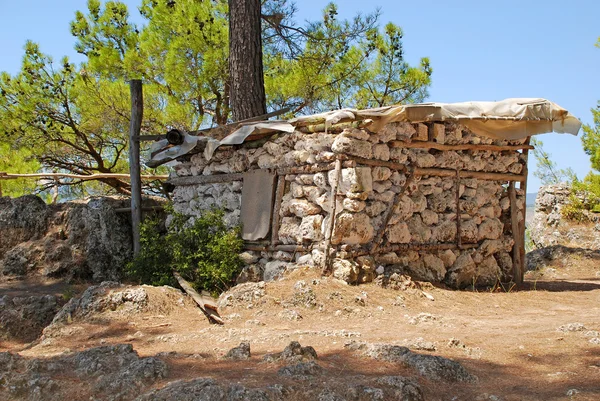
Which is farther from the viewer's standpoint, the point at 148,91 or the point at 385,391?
the point at 148,91

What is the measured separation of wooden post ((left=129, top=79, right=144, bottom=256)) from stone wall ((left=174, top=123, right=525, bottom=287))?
93cm

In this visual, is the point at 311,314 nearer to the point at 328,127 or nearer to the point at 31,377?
the point at 328,127

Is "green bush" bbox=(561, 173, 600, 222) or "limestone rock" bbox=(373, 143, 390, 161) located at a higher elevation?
"limestone rock" bbox=(373, 143, 390, 161)

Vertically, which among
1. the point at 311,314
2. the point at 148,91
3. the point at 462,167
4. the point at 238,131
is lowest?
the point at 311,314

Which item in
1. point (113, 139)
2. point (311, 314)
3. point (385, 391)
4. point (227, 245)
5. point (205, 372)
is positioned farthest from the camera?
point (113, 139)

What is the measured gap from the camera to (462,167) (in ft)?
28.6

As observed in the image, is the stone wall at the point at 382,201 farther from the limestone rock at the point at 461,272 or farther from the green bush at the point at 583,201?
the green bush at the point at 583,201

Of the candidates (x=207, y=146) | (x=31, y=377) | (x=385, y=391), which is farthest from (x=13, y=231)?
(x=385, y=391)

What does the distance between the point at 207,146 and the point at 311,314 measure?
337 cm

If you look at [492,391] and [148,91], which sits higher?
[148,91]

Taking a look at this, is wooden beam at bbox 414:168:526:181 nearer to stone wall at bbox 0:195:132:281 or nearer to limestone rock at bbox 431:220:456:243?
limestone rock at bbox 431:220:456:243

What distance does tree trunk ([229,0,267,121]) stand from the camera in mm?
10344

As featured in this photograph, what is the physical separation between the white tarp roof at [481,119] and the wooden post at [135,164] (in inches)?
60.9

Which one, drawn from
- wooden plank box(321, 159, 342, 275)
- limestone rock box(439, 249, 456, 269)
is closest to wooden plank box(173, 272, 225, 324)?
wooden plank box(321, 159, 342, 275)
